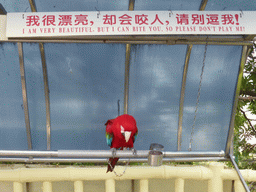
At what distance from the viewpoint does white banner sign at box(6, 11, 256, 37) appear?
1893mm

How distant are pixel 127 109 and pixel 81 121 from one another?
76 centimetres

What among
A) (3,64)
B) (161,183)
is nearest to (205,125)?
(161,183)

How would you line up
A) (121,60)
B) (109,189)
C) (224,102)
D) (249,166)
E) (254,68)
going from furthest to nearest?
(249,166) < (254,68) < (224,102) < (121,60) < (109,189)

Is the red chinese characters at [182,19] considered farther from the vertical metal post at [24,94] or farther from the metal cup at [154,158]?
the vertical metal post at [24,94]

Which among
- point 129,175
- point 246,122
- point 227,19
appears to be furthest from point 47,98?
point 246,122

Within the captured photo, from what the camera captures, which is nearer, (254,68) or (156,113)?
(156,113)

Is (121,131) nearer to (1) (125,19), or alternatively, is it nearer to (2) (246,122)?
(1) (125,19)

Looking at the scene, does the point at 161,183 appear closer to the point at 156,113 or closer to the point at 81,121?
the point at 156,113

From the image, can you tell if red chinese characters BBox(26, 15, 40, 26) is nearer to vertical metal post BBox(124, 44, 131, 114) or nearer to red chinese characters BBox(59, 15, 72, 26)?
red chinese characters BBox(59, 15, 72, 26)

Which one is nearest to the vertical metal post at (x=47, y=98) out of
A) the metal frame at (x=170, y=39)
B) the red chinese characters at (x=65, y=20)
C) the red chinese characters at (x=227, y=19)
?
the metal frame at (x=170, y=39)

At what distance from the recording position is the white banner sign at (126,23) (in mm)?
1893

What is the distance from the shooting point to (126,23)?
1.92m

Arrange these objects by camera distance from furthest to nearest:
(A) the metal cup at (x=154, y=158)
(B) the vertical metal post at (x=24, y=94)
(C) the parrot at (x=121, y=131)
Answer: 1. (B) the vertical metal post at (x=24, y=94)
2. (C) the parrot at (x=121, y=131)
3. (A) the metal cup at (x=154, y=158)

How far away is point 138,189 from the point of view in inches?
118
